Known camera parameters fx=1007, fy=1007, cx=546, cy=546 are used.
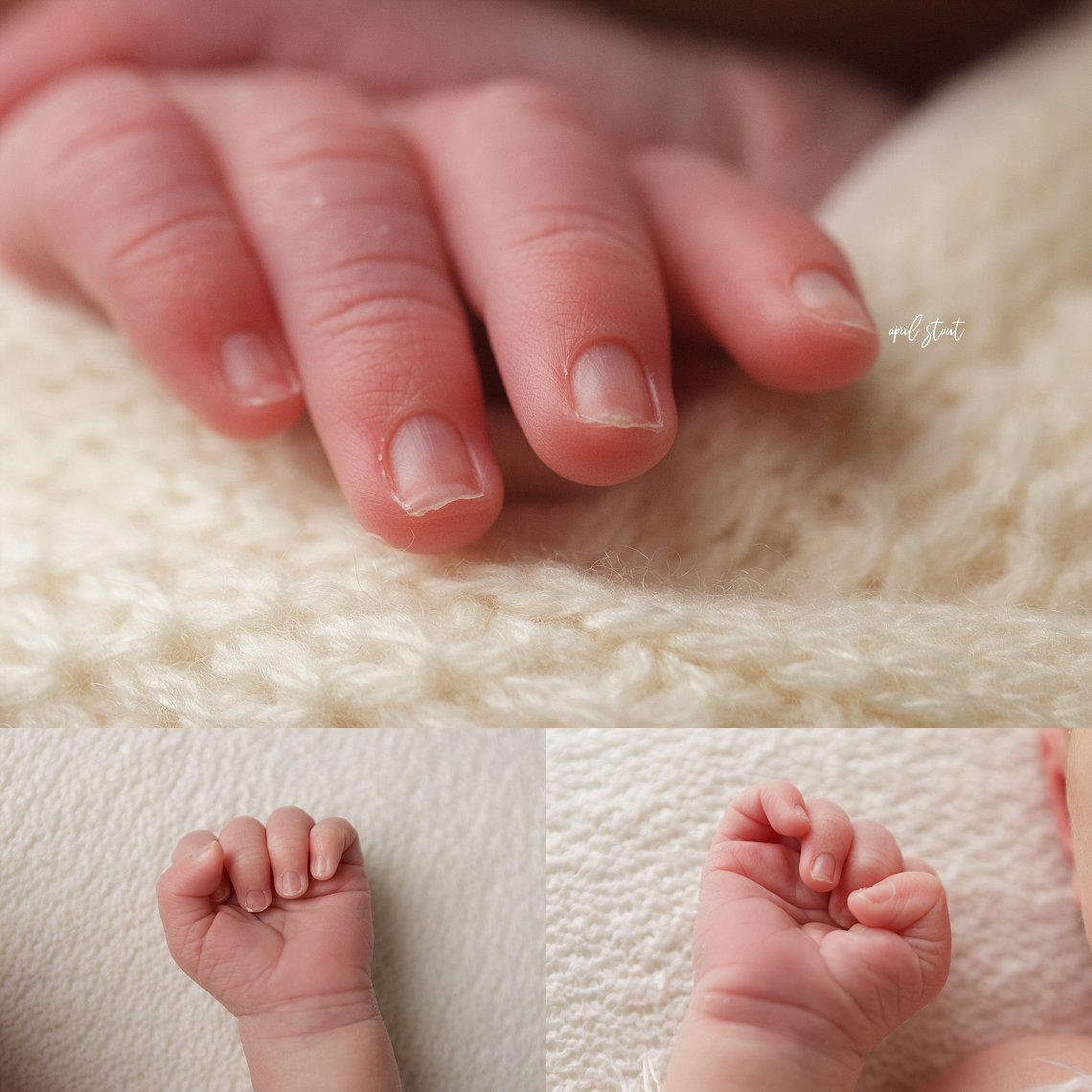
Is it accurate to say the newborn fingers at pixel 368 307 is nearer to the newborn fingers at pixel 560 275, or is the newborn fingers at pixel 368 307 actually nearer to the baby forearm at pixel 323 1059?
the newborn fingers at pixel 560 275

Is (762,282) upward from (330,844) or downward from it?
upward

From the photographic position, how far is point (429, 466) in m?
0.38

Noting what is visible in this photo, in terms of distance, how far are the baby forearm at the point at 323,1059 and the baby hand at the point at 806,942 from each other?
0.33ft

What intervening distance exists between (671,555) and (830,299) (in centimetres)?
12

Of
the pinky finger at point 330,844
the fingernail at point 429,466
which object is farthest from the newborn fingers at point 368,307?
the pinky finger at point 330,844

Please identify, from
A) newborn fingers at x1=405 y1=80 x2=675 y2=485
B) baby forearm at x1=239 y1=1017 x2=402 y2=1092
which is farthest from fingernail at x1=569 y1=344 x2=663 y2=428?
baby forearm at x1=239 y1=1017 x2=402 y2=1092

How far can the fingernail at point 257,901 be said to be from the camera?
0.35 m

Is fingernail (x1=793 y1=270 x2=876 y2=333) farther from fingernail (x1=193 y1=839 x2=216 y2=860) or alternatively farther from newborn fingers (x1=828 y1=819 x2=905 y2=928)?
fingernail (x1=193 y1=839 x2=216 y2=860)

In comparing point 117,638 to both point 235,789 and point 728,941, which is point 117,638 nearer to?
point 235,789

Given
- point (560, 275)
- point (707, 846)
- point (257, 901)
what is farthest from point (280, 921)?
point (560, 275)

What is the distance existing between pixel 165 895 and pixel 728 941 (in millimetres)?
193

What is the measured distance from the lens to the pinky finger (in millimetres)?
345

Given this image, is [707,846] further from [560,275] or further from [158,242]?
[158,242]

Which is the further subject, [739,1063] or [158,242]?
[158,242]
